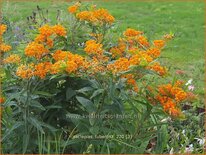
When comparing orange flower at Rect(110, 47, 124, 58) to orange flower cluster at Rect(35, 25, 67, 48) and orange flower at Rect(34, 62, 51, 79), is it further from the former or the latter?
orange flower at Rect(34, 62, 51, 79)

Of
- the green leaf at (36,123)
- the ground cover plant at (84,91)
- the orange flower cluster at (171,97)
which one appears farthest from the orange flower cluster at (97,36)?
the green leaf at (36,123)

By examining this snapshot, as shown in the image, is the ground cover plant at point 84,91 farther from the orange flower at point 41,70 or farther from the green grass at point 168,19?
the green grass at point 168,19

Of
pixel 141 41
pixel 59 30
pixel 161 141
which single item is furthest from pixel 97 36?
pixel 161 141

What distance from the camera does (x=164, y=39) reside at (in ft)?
10.2

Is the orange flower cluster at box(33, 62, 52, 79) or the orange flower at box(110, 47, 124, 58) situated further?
the orange flower at box(110, 47, 124, 58)

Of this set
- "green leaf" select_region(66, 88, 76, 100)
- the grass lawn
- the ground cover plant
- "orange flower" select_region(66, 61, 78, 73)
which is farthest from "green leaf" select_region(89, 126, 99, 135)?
the grass lawn

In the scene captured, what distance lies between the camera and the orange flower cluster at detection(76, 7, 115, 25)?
3045 millimetres

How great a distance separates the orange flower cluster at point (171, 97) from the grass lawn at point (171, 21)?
3171 millimetres

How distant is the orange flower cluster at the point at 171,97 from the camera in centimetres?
261

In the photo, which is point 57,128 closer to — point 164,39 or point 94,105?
point 94,105

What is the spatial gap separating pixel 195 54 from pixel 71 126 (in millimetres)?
4772

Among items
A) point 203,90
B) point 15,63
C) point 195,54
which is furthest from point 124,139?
point 195,54

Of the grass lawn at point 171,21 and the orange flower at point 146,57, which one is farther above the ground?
the orange flower at point 146,57

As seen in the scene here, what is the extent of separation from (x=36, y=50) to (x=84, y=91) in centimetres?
46
